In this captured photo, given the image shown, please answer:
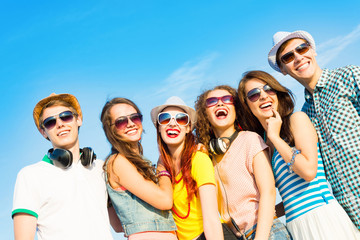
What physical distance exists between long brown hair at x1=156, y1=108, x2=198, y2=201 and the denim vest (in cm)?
56

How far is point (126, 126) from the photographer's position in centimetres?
593

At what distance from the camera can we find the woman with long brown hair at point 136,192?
5145 mm

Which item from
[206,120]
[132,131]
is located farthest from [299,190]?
[132,131]

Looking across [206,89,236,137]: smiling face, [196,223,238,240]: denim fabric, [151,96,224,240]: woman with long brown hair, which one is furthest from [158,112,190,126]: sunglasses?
[196,223,238,240]: denim fabric

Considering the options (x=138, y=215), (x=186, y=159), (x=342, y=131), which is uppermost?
(x=186, y=159)

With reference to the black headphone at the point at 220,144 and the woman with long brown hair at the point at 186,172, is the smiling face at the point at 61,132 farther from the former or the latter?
the black headphone at the point at 220,144

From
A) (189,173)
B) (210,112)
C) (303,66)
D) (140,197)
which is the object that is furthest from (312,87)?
(140,197)

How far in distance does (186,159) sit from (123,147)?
1.18 metres

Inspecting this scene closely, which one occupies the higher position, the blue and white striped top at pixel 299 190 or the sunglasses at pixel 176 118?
the sunglasses at pixel 176 118

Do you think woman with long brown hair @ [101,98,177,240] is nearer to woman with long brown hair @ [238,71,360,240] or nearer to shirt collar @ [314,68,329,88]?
woman with long brown hair @ [238,71,360,240]

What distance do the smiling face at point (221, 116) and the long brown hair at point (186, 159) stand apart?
21.1 inches

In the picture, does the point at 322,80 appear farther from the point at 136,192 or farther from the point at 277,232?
the point at 136,192

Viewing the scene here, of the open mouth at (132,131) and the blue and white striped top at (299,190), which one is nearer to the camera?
the blue and white striped top at (299,190)

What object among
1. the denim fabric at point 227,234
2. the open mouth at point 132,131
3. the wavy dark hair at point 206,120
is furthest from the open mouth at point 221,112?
the denim fabric at point 227,234
